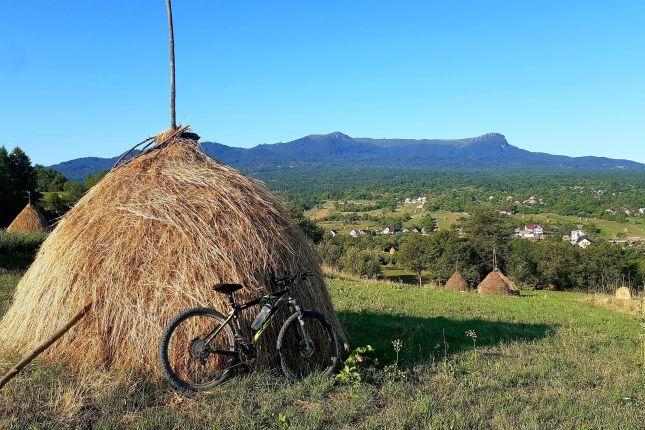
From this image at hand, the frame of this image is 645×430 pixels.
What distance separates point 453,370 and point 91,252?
5.35 metres

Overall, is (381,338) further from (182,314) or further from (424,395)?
(182,314)

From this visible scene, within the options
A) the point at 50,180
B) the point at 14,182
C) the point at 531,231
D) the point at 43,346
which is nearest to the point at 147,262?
the point at 43,346

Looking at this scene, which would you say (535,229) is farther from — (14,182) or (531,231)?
(14,182)

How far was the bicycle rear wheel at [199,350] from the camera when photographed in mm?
6117

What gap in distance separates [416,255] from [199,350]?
5857 cm

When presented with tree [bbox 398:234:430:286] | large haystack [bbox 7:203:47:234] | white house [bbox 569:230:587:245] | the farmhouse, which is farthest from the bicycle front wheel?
the farmhouse

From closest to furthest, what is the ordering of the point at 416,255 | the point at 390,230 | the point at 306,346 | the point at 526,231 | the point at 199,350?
the point at 199,350, the point at 306,346, the point at 416,255, the point at 526,231, the point at 390,230

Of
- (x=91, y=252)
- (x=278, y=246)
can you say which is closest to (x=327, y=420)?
(x=278, y=246)

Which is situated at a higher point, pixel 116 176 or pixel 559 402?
pixel 116 176

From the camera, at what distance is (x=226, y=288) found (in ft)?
20.2

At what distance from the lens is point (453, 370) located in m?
7.54

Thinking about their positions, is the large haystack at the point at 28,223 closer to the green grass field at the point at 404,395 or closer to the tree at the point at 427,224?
the green grass field at the point at 404,395

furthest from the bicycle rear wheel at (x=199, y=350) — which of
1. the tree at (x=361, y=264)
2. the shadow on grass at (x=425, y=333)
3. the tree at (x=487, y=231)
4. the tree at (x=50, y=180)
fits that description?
the tree at (x=50, y=180)

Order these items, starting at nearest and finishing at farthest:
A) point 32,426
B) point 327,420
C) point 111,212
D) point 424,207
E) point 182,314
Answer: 1. point 32,426
2. point 327,420
3. point 182,314
4. point 111,212
5. point 424,207
